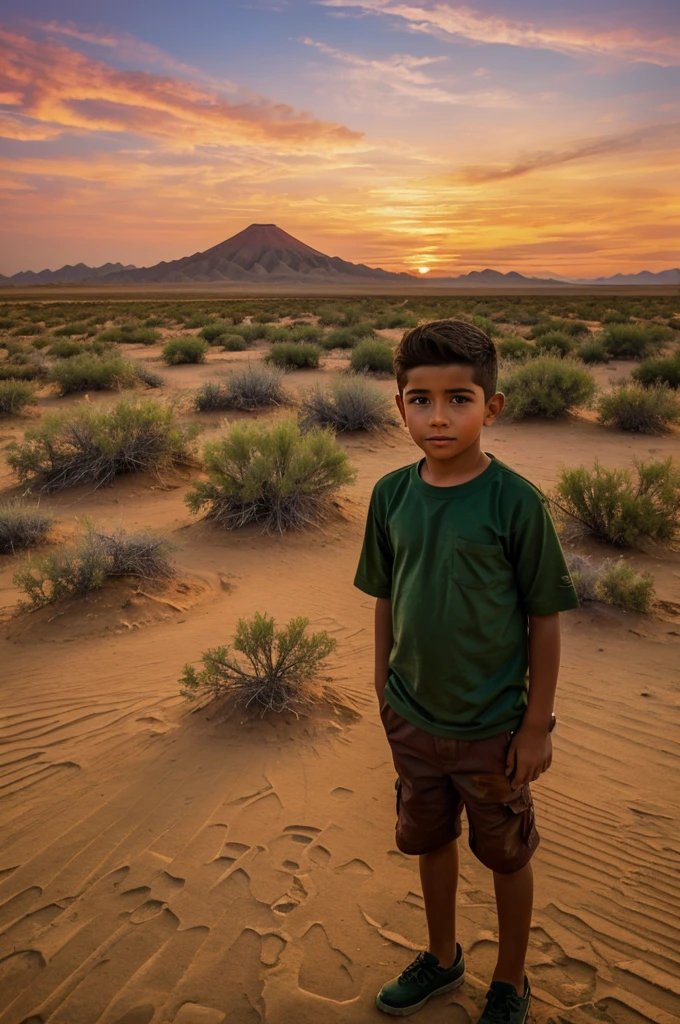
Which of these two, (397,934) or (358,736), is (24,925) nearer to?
(397,934)

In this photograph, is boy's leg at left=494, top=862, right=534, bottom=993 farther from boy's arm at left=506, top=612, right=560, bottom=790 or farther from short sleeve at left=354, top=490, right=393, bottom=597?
short sleeve at left=354, top=490, right=393, bottom=597

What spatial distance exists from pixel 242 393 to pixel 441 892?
10910mm

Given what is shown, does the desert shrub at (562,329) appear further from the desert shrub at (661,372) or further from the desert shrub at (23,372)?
the desert shrub at (23,372)

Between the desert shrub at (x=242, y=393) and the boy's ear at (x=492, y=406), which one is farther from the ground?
the boy's ear at (x=492, y=406)

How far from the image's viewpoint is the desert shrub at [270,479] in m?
7.15

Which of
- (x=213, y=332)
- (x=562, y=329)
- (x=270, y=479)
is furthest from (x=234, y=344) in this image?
(x=270, y=479)

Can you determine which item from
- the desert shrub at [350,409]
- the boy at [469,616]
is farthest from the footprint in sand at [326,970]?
the desert shrub at [350,409]

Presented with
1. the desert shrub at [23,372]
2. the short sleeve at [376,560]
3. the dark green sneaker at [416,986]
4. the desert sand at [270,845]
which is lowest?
the desert sand at [270,845]

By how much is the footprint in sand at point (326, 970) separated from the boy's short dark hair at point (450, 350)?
6.38 feet

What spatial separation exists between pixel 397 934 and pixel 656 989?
2.82 feet

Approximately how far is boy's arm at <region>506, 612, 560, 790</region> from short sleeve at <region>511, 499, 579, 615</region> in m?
0.05

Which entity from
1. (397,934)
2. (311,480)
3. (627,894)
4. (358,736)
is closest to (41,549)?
(311,480)

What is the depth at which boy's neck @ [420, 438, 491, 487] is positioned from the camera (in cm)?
185

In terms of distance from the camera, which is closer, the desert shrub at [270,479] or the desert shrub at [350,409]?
the desert shrub at [270,479]
